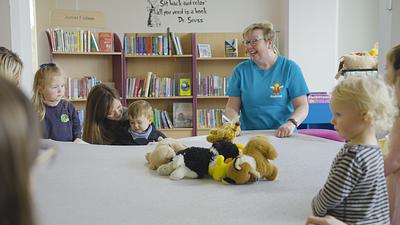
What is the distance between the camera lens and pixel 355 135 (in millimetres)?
958

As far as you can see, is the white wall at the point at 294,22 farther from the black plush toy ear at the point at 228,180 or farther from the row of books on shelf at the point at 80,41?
the black plush toy ear at the point at 228,180

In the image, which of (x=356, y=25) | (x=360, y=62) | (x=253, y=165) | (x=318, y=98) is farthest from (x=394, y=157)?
(x=356, y=25)

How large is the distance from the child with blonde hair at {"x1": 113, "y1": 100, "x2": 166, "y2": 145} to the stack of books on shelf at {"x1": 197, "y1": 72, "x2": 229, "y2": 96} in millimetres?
2711

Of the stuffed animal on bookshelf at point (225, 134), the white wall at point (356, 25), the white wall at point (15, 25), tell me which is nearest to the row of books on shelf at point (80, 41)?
the white wall at point (15, 25)

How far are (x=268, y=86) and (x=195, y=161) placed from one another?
1.10m

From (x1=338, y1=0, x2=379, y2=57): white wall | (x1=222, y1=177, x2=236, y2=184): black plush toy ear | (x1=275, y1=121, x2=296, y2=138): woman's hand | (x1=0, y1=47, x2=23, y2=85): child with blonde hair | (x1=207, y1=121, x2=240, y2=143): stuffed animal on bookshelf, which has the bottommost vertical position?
(x1=222, y1=177, x2=236, y2=184): black plush toy ear

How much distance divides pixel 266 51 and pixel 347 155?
1564mm

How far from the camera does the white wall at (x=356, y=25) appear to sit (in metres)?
5.42

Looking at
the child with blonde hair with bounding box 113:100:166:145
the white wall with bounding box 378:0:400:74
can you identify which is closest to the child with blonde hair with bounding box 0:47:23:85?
the child with blonde hair with bounding box 113:100:166:145

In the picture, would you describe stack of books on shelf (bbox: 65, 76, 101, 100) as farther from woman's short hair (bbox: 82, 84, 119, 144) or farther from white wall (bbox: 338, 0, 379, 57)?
white wall (bbox: 338, 0, 379, 57)

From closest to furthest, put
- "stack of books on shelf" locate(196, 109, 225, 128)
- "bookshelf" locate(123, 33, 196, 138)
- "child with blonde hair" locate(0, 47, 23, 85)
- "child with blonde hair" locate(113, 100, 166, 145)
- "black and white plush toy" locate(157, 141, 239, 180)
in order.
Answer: "black and white plush toy" locate(157, 141, 239, 180), "child with blonde hair" locate(0, 47, 23, 85), "child with blonde hair" locate(113, 100, 166, 145), "bookshelf" locate(123, 33, 196, 138), "stack of books on shelf" locate(196, 109, 225, 128)

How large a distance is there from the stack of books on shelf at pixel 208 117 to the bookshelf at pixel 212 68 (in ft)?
0.04

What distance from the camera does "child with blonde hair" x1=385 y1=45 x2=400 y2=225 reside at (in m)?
1.09

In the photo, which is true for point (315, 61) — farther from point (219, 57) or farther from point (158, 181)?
point (158, 181)
